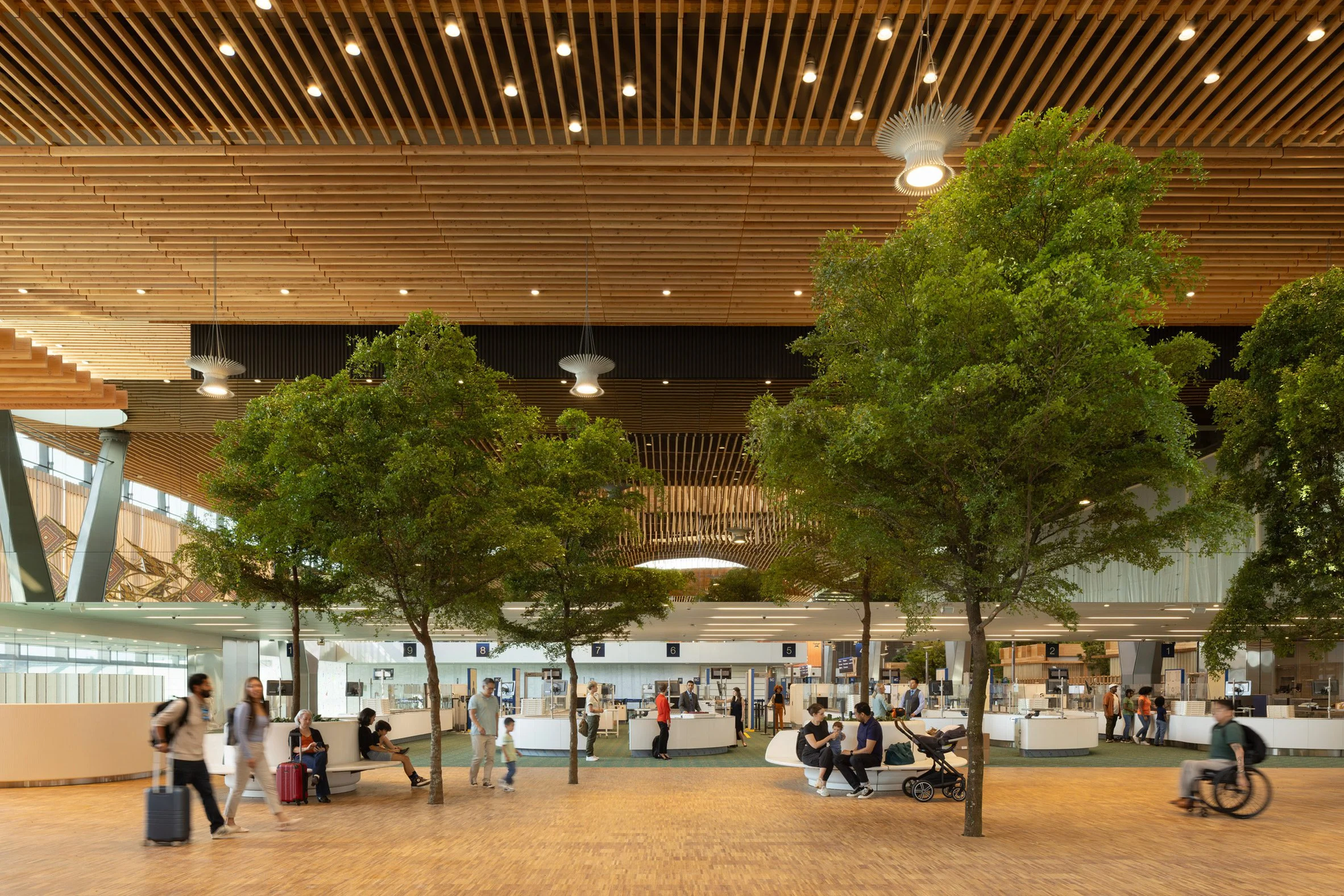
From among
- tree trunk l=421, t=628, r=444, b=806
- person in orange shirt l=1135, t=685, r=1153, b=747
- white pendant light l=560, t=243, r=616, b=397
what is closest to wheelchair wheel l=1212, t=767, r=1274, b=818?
tree trunk l=421, t=628, r=444, b=806

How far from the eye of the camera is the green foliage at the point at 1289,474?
42.2ft

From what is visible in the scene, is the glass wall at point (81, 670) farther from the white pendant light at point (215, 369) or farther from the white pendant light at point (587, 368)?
the white pendant light at point (587, 368)

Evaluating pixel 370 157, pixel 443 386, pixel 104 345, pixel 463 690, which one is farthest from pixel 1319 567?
pixel 463 690

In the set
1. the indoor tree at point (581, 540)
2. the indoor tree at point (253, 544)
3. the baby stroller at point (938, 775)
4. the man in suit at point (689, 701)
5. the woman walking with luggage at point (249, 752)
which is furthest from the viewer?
the man in suit at point (689, 701)

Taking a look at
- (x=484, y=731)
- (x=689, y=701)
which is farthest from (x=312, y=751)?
(x=689, y=701)

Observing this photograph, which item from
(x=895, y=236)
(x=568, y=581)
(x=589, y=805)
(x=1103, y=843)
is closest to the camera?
Answer: (x=1103, y=843)

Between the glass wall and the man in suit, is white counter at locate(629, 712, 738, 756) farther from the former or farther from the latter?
the glass wall

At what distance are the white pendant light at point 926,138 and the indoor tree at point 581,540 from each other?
6952 millimetres

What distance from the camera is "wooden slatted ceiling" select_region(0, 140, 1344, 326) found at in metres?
11.5

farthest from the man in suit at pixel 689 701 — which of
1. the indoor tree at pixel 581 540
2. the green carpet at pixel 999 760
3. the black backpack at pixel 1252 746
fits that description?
the black backpack at pixel 1252 746

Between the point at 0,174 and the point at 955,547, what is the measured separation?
10.7 meters

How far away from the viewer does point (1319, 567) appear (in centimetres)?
1316

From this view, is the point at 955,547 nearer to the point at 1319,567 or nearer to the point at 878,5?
the point at 878,5

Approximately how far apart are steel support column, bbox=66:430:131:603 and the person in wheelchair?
61.6 ft
